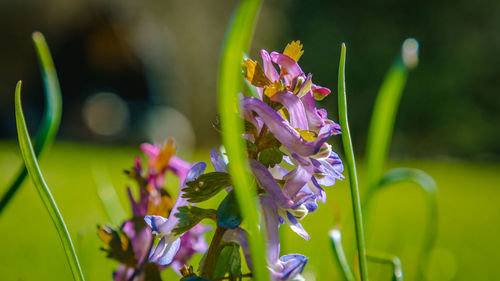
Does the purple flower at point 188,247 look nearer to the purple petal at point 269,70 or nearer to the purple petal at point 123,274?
the purple petal at point 123,274

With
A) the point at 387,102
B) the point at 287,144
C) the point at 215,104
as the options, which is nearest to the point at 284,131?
the point at 287,144

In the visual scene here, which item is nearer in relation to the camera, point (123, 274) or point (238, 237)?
point (238, 237)

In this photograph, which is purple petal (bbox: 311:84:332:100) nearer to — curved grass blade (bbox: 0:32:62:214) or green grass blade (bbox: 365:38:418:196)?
green grass blade (bbox: 365:38:418:196)

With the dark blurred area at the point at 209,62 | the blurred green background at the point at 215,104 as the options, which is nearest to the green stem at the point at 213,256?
the blurred green background at the point at 215,104

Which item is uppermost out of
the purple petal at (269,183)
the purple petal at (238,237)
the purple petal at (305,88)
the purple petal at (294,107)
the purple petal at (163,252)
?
the purple petal at (305,88)

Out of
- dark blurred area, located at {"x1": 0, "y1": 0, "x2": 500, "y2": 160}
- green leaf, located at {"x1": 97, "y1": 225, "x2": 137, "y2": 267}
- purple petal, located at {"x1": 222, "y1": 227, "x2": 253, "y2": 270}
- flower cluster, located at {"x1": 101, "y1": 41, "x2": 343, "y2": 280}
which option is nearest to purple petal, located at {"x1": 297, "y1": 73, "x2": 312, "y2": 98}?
flower cluster, located at {"x1": 101, "y1": 41, "x2": 343, "y2": 280}

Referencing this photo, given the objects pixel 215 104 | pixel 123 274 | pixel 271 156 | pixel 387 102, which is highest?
pixel 215 104

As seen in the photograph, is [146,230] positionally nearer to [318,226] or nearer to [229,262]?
[229,262]
